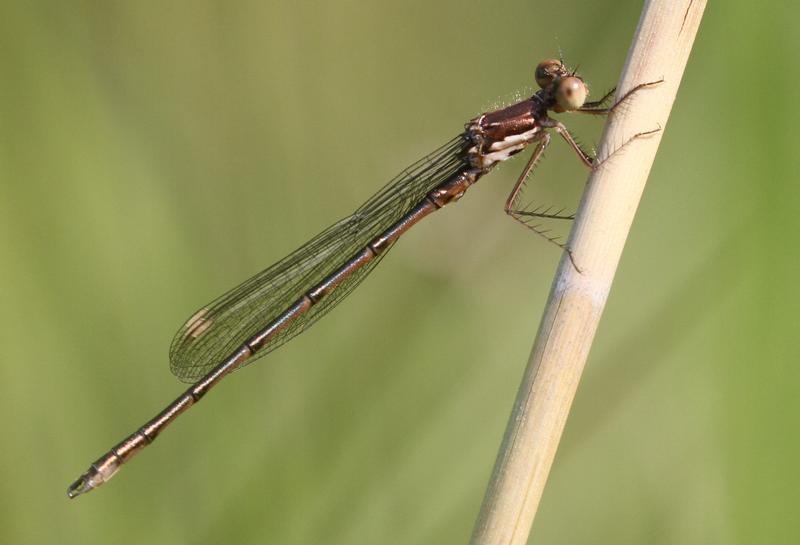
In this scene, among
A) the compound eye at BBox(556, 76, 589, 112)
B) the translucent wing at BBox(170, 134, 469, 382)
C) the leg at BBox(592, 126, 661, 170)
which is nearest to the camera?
the leg at BBox(592, 126, 661, 170)

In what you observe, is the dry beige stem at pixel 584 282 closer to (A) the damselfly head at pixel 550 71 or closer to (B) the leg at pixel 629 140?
(B) the leg at pixel 629 140

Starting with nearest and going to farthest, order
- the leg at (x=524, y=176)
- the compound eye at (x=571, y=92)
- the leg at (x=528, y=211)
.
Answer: the compound eye at (x=571, y=92) → the leg at (x=528, y=211) → the leg at (x=524, y=176)

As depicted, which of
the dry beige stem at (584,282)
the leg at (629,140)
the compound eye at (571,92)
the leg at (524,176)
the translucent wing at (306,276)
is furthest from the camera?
the translucent wing at (306,276)

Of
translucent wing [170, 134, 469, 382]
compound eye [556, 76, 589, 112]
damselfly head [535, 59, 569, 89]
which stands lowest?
translucent wing [170, 134, 469, 382]

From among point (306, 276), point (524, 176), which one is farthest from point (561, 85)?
point (306, 276)

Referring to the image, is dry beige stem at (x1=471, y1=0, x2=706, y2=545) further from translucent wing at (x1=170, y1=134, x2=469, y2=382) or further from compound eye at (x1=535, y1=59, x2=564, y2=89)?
translucent wing at (x1=170, y1=134, x2=469, y2=382)

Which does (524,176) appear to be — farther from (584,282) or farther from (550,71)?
(584,282)

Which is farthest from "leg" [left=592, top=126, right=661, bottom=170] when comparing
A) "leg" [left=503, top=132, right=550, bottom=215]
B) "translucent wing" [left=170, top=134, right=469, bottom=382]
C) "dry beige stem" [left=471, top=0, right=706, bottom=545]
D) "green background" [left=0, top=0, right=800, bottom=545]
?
"translucent wing" [left=170, top=134, right=469, bottom=382]

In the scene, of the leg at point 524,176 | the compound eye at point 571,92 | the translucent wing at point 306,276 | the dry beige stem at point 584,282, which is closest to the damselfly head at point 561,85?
the compound eye at point 571,92
